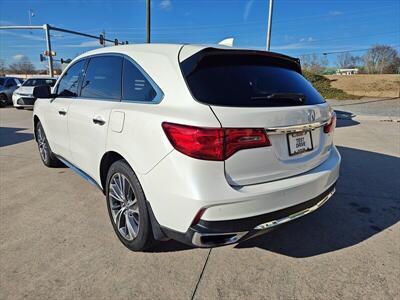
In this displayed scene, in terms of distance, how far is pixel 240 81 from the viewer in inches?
89.8

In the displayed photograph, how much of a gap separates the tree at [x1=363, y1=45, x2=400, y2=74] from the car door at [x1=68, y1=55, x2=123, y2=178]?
216 feet

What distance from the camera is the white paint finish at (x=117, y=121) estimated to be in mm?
2516

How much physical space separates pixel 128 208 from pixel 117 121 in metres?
0.76

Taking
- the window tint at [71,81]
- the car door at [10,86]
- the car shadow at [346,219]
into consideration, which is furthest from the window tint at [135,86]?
the car door at [10,86]

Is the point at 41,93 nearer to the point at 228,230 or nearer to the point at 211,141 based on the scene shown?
the point at 211,141

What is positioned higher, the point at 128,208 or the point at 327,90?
the point at 327,90

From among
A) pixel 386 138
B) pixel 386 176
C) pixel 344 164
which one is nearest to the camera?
pixel 386 176

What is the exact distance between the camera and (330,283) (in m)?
2.33

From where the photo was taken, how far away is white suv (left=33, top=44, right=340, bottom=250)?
1.98 metres

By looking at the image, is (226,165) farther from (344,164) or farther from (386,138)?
(386,138)

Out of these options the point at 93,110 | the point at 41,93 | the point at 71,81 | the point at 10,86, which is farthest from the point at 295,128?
the point at 10,86

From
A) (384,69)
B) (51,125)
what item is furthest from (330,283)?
(384,69)

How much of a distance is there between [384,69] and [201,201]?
220ft

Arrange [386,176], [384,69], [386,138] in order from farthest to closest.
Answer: [384,69] < [386,138] < [386,176]
